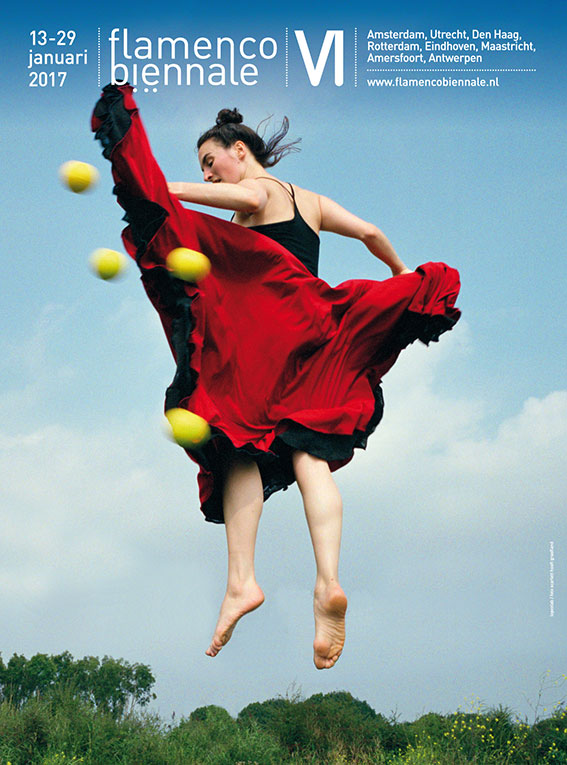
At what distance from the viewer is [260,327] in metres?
3.54

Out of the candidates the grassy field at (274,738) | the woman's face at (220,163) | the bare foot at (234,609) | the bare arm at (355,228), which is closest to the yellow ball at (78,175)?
the woman's face at (220,163)

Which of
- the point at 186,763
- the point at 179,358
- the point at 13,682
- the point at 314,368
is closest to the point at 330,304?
the point at 314,368

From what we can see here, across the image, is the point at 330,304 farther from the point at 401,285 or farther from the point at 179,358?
the point at 179,358

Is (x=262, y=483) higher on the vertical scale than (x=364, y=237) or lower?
lower

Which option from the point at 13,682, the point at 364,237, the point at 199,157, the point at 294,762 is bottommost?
the point at 294,762

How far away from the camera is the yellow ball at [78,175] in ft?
10.6

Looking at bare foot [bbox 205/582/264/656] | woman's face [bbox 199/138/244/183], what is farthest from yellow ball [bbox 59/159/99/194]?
bare foot [bbox 205/582/264/656]

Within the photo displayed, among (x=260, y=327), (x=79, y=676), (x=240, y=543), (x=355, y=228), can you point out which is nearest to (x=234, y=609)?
(x=240, y=543)

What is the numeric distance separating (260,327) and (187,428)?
0.63 meters

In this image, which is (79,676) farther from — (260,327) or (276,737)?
(260,327)

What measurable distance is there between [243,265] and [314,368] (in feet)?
1.69

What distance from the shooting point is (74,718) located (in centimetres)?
1266

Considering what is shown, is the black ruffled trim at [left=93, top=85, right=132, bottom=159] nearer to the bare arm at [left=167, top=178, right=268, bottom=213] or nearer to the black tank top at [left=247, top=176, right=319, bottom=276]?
the bare arm at [left=167, top=178, right=268, bottom=213]

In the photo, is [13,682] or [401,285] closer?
[401,285]
